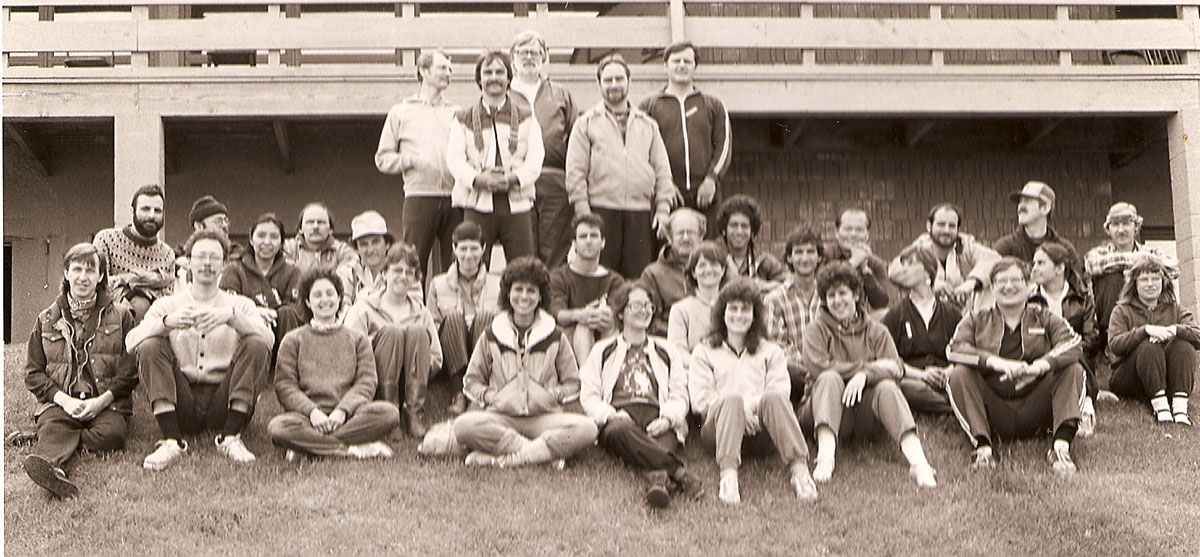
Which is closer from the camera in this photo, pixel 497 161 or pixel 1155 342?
pixel 1155 342

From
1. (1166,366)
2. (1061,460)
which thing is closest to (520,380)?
(1061,460)

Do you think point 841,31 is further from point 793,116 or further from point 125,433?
point 125,433

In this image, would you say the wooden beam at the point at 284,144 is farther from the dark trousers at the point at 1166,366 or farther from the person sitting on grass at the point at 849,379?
the dark trousers at the point at 1166,366

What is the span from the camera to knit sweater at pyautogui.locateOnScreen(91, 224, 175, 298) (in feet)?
28.2

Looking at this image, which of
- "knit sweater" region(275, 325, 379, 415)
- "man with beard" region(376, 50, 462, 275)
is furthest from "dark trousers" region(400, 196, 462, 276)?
"knit sweater" region(275, 325, 379, 415)

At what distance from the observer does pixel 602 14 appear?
13133 millimetres

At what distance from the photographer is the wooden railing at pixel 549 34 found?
11.7 metres

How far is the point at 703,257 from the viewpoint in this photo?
797 cm

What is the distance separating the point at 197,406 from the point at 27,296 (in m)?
7.12

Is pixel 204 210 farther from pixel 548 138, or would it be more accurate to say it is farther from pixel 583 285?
pixel 583 285

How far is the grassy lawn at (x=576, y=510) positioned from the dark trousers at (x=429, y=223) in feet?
6.26

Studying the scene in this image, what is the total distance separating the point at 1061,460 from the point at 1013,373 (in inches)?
22.2

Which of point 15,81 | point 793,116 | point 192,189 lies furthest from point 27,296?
point 793,116

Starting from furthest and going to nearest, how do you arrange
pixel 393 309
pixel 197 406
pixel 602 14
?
pixel 602 14 → pixel 393 309 → pixel 197 406
